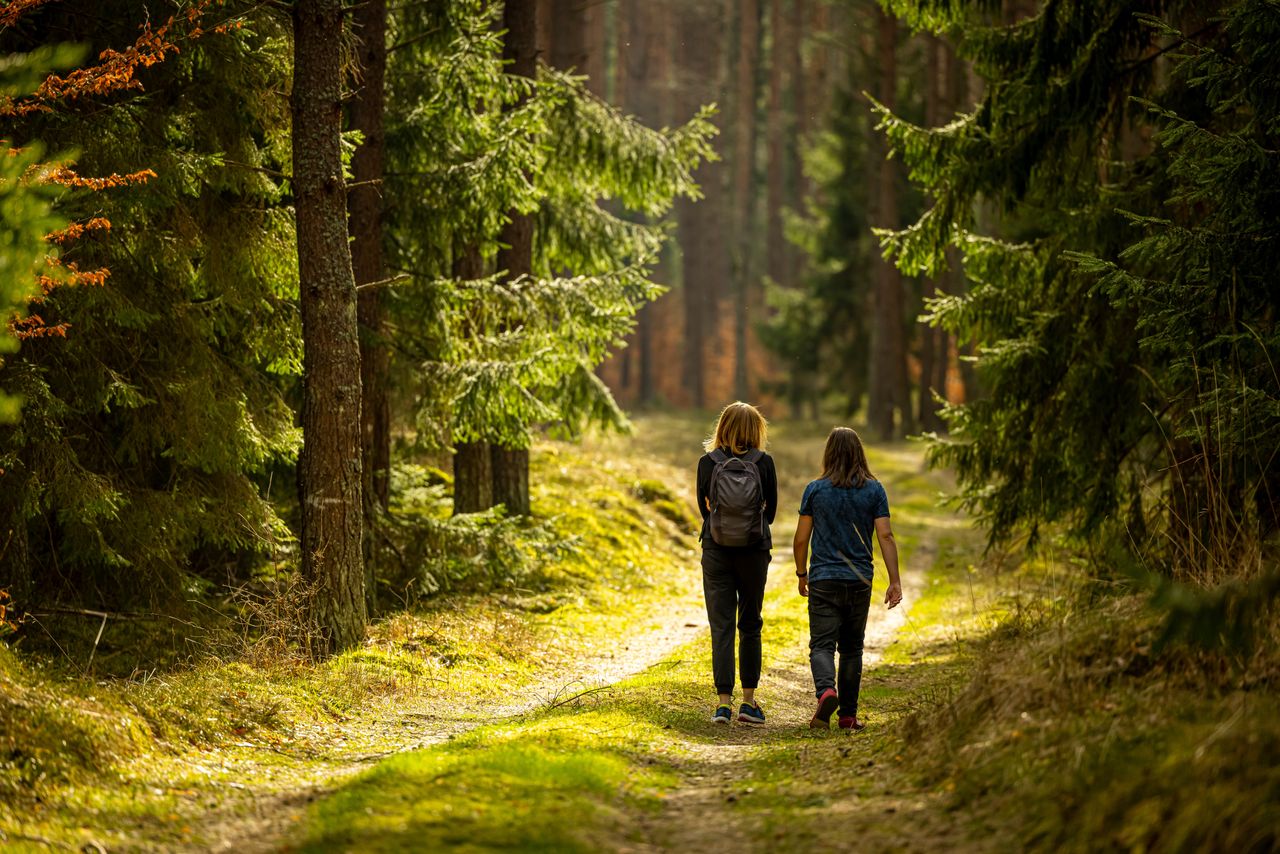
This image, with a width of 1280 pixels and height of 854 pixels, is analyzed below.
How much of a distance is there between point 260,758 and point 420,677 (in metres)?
3.05

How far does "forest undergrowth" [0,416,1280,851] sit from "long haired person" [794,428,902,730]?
486mm

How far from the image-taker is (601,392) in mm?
14922

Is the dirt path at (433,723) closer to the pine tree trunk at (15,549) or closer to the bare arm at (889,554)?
the bare arm at (889,554)

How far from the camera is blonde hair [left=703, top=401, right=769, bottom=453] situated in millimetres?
8016

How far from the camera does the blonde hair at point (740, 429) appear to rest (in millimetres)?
8016

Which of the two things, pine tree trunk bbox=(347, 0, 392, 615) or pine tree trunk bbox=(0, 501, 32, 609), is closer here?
pine tree trunk bbox=(0, 501, 32, 609)

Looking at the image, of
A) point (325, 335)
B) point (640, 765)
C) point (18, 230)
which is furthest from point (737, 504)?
point (18, 230)

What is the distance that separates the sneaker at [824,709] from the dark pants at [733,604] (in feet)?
1.84

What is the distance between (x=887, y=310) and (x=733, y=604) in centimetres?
2455

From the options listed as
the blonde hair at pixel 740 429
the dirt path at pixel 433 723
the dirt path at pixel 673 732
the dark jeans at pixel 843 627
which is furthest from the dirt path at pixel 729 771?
the blonde hair at pixel 740 429

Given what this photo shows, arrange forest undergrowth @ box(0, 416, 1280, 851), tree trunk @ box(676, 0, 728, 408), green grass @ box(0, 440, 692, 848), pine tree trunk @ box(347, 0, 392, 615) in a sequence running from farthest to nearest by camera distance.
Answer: tree trunk @ box(676, 0, 728, 408) < pine tree trunk @ box(347, 0, 392, 615) < green grass @ box(0, 440, 692, 848) < forest undergrowth @ box(0, 416, 1280, 851)

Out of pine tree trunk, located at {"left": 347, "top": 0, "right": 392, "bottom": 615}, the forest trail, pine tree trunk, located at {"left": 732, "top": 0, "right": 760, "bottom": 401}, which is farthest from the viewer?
pine tree trunk, located at {"left": 732, "top": 0, "right": 760, "bottom": 401}

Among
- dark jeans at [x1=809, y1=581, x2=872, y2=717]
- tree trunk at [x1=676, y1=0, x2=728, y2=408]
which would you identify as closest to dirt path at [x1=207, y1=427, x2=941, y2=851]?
dark jeans at [x1=809, y1=581, x2=872, y2=717]

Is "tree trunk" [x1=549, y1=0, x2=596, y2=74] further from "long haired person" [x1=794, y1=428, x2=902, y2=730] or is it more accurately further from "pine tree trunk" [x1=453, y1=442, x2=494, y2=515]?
Answer: "long haired person" [x1=794, y1=428, x2=902, y2=730]
